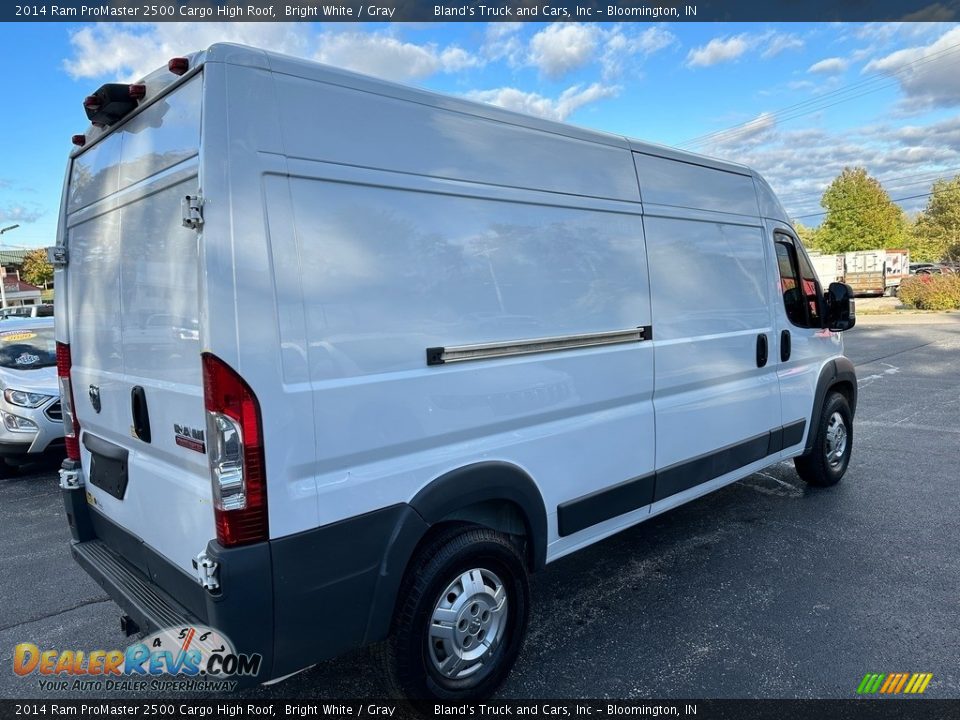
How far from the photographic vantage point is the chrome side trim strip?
8.62ft

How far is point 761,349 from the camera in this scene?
4.46 m

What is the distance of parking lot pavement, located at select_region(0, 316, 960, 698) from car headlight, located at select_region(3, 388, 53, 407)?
112 centimetres

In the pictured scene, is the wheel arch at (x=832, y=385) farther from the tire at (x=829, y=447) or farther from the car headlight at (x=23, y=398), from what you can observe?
the car headlight at (x=23, y=398)

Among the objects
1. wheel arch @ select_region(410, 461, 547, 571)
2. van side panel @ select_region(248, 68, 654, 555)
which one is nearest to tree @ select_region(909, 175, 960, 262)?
van side panel @ select_region(248, 68, 654, 555)

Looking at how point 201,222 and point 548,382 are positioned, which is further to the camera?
point 548,382

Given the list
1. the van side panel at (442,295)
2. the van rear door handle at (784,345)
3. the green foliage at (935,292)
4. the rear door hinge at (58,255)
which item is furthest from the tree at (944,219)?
the rear door hinge at (58,255)

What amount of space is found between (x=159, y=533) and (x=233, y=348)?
1028 millimetres

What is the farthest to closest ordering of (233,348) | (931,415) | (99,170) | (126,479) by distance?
(931,415) < (99,170) < (126,479) < (233,348)

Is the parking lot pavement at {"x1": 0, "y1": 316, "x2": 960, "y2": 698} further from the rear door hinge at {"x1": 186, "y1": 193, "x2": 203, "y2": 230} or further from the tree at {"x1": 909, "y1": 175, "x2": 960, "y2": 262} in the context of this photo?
the tree at {"x1": 909, "y1": 175, "x2": 960, "y2": 262}

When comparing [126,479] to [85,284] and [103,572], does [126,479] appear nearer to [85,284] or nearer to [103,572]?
[103,572]

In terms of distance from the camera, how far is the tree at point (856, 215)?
49.7 metres

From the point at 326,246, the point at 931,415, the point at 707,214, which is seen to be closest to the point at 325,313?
the point at 326,246

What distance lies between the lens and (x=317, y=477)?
7.43 feet

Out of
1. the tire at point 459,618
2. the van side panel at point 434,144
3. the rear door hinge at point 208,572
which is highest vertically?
the van side panel at point 434,144
